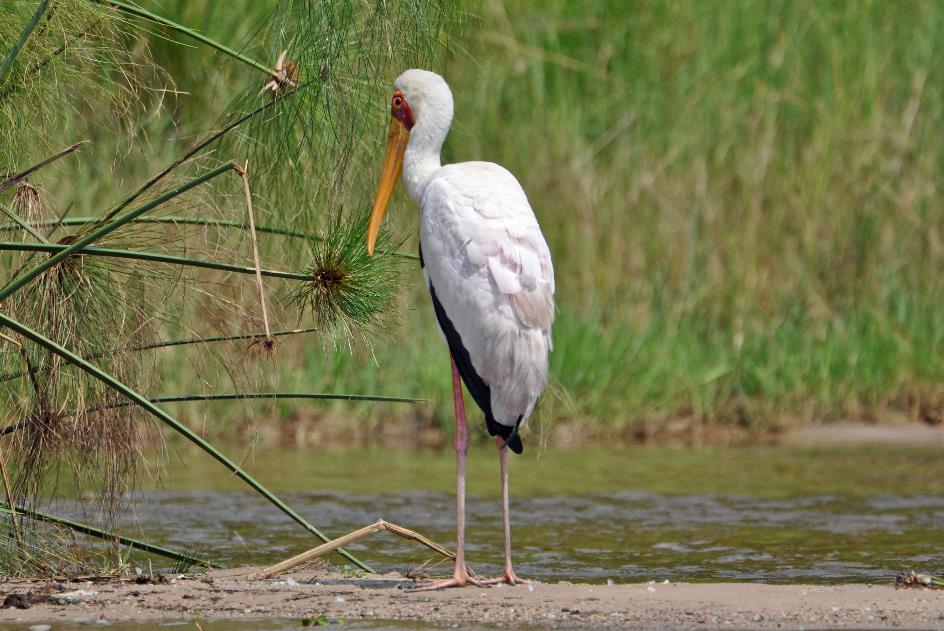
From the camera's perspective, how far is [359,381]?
9359 millimetres

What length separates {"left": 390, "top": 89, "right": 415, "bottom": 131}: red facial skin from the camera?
216 inches

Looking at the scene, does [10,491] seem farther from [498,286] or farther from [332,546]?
[498,286]

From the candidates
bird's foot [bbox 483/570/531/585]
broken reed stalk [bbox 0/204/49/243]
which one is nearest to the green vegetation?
broken reed stalk [bbox 0/204/49/243]

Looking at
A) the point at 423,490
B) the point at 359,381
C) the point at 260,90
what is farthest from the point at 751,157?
the point at 260,90

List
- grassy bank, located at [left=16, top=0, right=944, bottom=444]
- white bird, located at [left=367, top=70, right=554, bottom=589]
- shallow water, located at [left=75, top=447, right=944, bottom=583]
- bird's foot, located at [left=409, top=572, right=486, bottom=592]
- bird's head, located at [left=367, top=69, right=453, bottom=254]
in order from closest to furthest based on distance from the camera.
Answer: bird's foot, located at [left=409, top=572, right=486, bottom=592] → white bird, located at [left=367, top=70, right=554, bottom=589] → bird's head, located at [left=367, top=69, right=453, bottom=254] → shallow water, located at [left=75, top=447, right=944, bottom=583] → grassy bank, located at [left=16, top=0, right=944, bottom=444]

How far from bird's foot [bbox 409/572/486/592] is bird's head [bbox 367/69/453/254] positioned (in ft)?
3.86

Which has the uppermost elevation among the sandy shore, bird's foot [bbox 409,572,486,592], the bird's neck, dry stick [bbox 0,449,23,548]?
the bird's neck

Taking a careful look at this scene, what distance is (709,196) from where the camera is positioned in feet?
34.6

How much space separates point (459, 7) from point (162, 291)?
4.72 feet

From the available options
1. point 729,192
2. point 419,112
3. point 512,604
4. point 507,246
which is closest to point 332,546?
point 512,604

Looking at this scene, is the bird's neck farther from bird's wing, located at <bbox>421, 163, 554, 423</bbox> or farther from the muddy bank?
the muddy bank

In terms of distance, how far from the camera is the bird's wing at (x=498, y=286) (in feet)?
16.5

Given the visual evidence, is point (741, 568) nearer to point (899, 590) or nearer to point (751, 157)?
point (899, 590)

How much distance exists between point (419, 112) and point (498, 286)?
A: 762 mm
